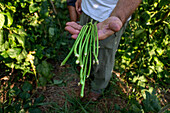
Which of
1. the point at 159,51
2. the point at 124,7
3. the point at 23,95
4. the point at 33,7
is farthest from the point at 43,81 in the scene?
the point at 159,51

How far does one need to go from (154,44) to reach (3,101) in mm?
1960

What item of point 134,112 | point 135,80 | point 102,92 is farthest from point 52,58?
point 134,112

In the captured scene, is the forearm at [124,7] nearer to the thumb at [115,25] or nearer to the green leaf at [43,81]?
the thumb at [115,25]

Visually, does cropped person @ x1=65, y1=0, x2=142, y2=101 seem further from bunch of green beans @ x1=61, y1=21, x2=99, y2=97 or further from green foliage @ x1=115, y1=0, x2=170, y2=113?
green foliage @ x1=115, y1=0, x2=170, y2=113

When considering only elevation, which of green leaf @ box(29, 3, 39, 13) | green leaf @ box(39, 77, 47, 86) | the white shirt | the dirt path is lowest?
the dirt path

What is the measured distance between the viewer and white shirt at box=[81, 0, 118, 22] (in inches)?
41.0

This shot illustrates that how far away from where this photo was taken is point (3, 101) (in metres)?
1.30

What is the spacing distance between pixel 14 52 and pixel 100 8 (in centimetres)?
91

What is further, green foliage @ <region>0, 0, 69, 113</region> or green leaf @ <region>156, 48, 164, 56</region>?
green leaf @ <region>156, 48, 164, 56</region>

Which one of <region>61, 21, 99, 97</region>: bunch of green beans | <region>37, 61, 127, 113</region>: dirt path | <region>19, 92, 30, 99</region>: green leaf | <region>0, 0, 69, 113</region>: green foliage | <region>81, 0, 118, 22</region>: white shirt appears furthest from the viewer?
<region>37, 61, 127, 113</region>: dirt path

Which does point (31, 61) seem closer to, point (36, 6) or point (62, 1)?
point (36, 6)

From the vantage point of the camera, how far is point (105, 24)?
0.97 m

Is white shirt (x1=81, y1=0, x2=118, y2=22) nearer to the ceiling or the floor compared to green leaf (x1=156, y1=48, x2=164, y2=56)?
nearer to the ceiling

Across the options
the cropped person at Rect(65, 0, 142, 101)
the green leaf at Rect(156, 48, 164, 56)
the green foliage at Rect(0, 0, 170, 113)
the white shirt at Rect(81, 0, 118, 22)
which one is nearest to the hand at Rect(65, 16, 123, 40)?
the cropped person at Rect(65, 0, 142, 101)
